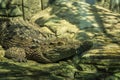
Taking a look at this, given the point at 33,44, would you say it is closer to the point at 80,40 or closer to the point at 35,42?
the point at 35,42

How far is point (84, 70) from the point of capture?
27.5 feet

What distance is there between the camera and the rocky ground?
795cm

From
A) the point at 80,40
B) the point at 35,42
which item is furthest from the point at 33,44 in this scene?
the point at 80,40

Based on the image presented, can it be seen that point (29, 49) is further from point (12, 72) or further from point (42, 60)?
point (12, 72)

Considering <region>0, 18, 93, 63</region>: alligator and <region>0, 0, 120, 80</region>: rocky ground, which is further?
<region>0, 18, 93, 63</region>: alligator

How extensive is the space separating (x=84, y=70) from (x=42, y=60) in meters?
1.44

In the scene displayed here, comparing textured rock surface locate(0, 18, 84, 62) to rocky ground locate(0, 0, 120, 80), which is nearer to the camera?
rocky ground locate(0, 0, 120, 80)

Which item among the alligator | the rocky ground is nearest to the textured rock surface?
the alligator

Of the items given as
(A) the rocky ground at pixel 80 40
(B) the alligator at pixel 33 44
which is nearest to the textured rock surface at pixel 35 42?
(B) the alligator at pixel 33 44

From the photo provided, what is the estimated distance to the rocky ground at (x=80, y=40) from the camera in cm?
795

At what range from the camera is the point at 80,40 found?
33.4 ft

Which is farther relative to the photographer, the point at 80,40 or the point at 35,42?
the point at 80,40

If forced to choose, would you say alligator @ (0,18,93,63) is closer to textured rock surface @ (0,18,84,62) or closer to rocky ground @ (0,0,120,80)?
textured rock surface @ (0,18,84,62)

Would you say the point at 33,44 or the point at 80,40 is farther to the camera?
the point at 80,40
